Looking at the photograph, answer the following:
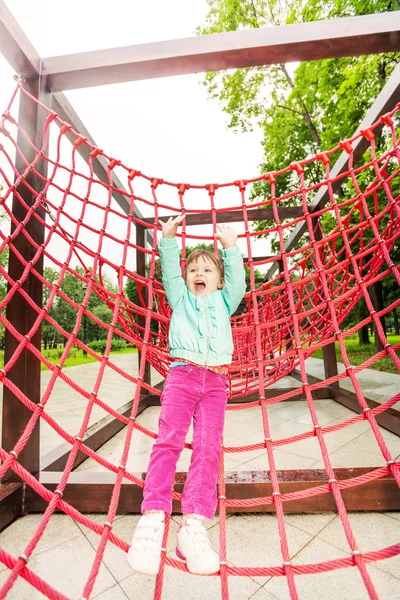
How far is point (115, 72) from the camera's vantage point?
5.19 ft

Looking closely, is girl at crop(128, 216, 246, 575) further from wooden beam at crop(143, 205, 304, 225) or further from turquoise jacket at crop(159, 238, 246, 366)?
wooden beam at crop(143, 205, 304, 225)

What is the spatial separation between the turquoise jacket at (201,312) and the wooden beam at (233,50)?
0.85 metres

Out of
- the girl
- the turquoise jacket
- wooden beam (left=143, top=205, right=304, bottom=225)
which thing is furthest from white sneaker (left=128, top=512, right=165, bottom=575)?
wooden beam (left=143, top=205, right=304, bottom=225)

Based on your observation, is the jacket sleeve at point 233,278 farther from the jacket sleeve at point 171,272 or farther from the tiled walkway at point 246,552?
the tiled walkway at point 246,552

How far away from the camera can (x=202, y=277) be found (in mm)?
1398

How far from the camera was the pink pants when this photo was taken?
3.07 ft

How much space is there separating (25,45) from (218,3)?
10267mm

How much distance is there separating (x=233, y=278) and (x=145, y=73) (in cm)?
107

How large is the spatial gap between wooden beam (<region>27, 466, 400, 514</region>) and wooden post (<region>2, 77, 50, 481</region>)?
0.67 feet

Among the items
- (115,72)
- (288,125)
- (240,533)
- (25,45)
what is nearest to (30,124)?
(25,45)

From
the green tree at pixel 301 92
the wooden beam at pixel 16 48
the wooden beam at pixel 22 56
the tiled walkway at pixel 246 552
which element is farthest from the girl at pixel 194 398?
the green tree at pixel 301 92

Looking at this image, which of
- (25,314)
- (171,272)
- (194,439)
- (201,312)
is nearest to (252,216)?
(171,272)

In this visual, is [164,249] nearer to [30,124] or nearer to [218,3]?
[30,124]

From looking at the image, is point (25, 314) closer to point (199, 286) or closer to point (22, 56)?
point (199, 286)
